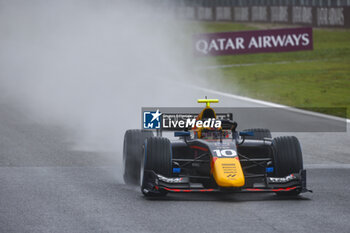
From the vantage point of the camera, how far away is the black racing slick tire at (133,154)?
11328mm

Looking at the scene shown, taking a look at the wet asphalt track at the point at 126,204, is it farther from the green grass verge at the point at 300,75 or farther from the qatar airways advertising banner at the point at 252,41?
the qatar airways advertising banner at the point at 252,41

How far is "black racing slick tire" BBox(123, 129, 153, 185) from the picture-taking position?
37.2 ft

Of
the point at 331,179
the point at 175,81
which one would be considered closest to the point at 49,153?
the point at 331,179

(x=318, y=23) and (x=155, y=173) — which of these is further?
(x=318, y=23)

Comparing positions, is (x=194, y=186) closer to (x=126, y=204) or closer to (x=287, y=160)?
(x=126, y=204)

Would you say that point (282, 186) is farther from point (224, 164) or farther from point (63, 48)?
point (63, 48)

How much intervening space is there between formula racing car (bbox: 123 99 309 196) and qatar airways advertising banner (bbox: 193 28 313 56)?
24.0m

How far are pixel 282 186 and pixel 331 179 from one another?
2103mm

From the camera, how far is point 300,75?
31.2 m

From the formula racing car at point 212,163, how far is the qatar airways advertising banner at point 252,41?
78.8 feet

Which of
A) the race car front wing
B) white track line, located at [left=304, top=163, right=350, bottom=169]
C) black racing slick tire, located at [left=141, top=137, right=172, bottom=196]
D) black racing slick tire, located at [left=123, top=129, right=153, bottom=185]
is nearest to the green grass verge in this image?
white track line, located at [left=304, top=163, right=350, bottom=169]

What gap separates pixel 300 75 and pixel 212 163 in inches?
858

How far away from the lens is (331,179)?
39.1 feet

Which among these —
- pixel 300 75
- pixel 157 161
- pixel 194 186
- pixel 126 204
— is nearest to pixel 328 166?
pixel 194 186
